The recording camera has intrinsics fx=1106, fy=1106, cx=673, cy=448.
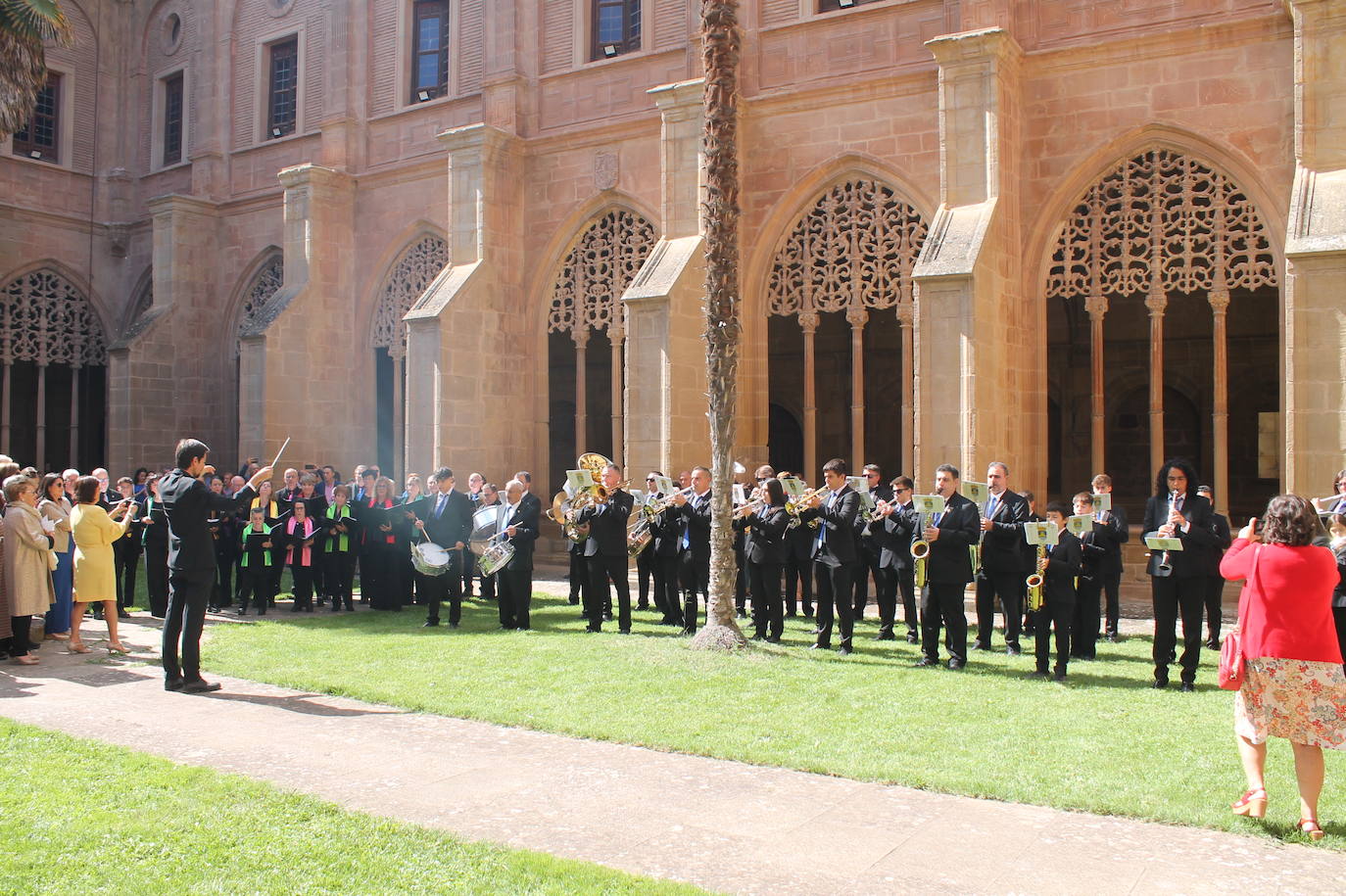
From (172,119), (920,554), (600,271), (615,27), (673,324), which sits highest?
(172,119)

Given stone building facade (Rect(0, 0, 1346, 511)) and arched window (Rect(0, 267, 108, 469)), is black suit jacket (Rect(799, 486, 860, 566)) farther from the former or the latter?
arched window (Rect(0, 267, 108, 469))

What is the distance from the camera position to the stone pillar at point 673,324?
621 inches

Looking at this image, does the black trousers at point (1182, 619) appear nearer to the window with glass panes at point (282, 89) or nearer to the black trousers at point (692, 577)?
the black trousers at point (692, 577)

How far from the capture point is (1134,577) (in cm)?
1418

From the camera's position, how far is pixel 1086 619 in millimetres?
9844

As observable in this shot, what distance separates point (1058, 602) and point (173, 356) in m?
19.7

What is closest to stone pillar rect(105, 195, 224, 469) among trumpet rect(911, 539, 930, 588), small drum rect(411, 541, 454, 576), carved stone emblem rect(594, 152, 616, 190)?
carved stone emblem rect(594, 152, 616, 190)

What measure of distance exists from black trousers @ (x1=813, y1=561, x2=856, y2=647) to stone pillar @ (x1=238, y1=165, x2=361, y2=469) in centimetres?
1349

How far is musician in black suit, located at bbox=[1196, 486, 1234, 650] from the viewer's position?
8.66 metres

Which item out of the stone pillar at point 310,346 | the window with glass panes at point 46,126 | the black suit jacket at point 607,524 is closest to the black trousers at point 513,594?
the black suit jacket at point 607,524

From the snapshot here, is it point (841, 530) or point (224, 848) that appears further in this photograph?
point (841, 530)

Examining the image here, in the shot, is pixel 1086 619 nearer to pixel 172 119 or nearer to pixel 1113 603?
pixel 1113 603

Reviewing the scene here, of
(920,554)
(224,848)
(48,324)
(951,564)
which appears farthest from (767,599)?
(48,324)

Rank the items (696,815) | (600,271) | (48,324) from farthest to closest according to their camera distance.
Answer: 1. (48,324)
2. (600,271)
3. (696,815)
